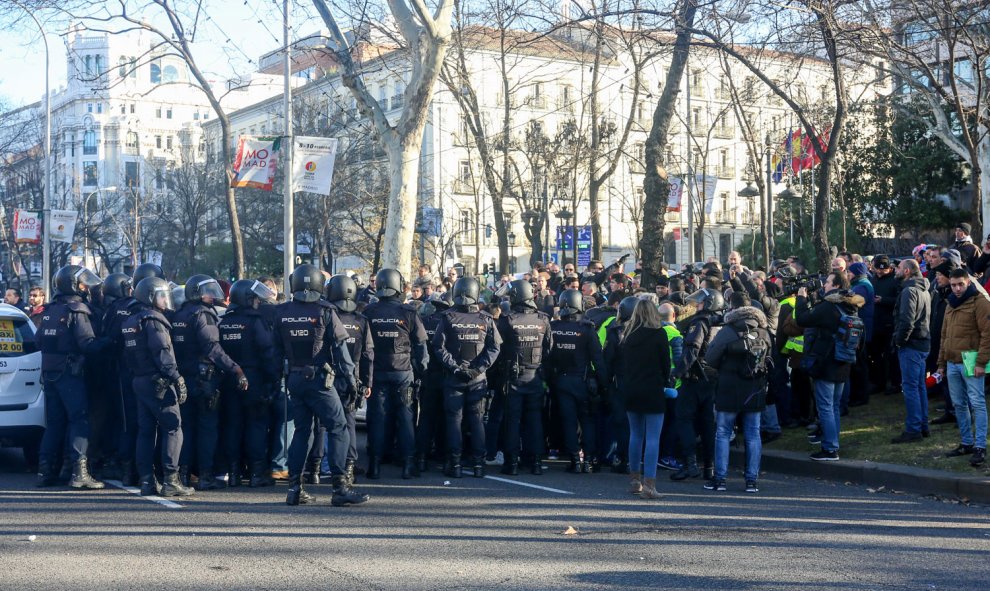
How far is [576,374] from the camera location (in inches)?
472

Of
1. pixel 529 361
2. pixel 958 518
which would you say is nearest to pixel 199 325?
pixel 529 361

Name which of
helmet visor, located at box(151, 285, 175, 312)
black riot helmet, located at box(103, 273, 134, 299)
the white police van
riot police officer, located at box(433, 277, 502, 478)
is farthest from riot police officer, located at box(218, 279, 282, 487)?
the white police van

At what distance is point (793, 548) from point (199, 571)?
4035mm

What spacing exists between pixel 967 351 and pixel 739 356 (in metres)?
2.27

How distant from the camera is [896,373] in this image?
14.7 m

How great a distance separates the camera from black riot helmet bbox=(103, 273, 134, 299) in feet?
38.7

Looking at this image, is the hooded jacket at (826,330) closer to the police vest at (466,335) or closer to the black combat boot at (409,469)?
the police vest at (466,335)

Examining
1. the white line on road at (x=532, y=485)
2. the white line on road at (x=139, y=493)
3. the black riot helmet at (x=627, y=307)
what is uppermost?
the black riot helmet at (x=627, y=307)

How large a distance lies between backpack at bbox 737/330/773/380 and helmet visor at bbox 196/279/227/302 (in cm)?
498

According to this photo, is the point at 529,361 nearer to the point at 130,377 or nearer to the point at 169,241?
the point at 130,377

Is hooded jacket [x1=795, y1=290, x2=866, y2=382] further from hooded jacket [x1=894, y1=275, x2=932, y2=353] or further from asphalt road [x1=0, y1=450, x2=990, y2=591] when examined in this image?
asphalt road [x1=0, y1=450, x2=990, y2=591]

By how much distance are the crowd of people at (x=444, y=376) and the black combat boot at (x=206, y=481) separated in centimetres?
1

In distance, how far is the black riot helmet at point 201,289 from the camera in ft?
35.6

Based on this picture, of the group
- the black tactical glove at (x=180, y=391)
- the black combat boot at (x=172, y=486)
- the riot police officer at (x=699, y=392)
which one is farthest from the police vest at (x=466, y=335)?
the black combat boot at (x=172, y=486)
